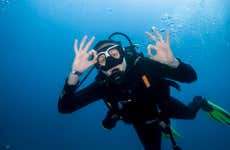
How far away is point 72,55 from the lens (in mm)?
27016

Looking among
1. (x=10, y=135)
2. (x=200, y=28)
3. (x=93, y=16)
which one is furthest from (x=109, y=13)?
(x=10, y=135)

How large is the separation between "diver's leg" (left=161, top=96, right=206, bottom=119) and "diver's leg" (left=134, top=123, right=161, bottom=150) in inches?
16.4

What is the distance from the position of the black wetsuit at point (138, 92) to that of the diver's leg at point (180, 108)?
17mm

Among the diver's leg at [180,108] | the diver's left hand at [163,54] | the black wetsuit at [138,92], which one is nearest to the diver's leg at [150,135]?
the black wetsuit at [138,92]

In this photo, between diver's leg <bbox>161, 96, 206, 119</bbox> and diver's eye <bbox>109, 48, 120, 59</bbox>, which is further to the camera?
diver's leg <bbox>161, 96, 206, 119</bbox>

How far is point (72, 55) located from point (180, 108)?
22.8m

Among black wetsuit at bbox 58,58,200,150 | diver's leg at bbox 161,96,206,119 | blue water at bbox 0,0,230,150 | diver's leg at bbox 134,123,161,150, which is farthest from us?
blue water at bbox 0,0,230,150

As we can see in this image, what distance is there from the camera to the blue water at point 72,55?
65.7 ft

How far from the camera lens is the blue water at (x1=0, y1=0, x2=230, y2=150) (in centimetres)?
2002

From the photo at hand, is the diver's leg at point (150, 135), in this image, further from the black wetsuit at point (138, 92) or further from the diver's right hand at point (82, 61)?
the diver's right hand at point (82, 61)

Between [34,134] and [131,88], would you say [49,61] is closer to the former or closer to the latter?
[34,134]

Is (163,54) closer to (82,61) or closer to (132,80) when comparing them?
(132,80)

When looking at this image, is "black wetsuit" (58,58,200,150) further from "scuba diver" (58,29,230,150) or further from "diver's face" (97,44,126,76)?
"diver's face" (97,44,126,76)

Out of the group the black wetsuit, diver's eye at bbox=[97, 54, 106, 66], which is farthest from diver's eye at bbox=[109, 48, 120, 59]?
the black wetsuit
